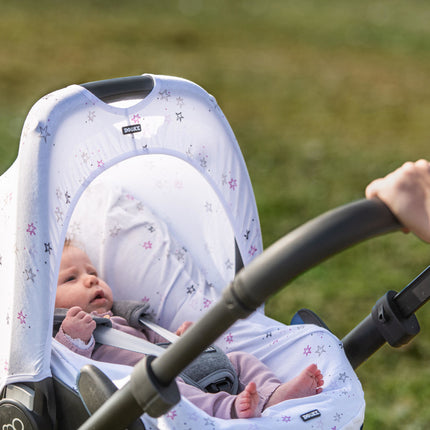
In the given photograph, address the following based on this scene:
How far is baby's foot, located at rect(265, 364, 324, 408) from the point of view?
1.79 m

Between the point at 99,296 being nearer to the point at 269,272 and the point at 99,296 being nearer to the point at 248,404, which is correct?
the point at 248,404

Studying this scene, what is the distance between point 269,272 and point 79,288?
40.4 inches

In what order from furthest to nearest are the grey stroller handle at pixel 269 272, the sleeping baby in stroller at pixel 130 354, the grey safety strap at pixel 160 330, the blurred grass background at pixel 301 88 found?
the blurred grass background at pixel 301 88
the grey safety strap at pixel 160 330
the sleeping baby in stroller at pixel 130 354
the grey stroller handle at pixel 269 272

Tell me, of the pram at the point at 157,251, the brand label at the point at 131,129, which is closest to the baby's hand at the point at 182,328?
the pram at the point at 157,251

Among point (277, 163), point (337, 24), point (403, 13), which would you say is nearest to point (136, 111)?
point (277, 163)

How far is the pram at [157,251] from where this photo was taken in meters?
1.34

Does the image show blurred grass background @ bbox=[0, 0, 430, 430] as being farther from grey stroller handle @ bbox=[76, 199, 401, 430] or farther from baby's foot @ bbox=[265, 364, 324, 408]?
grey stroller handle @ bbox=[76, 199, 401, 430]

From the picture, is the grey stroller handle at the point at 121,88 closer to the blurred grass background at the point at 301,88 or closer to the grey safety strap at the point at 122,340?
the grey safety strap at the point at 122,340

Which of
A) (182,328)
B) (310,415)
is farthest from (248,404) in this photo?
(182,328)

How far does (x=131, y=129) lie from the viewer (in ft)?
6.38

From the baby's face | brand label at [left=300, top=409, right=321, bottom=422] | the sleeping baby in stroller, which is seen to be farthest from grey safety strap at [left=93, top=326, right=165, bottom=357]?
brand label at [left=300, top=409, right=321, bottom=422]

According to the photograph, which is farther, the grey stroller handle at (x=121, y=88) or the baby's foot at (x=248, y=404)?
the grey stroller handle at (x=121, y=88)

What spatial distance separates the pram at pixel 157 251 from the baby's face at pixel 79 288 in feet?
0.40

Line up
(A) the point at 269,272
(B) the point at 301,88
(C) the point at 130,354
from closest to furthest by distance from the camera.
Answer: (A) the point at 269,272 < (C) the point at 130,354 < (B) the point at 301,88
